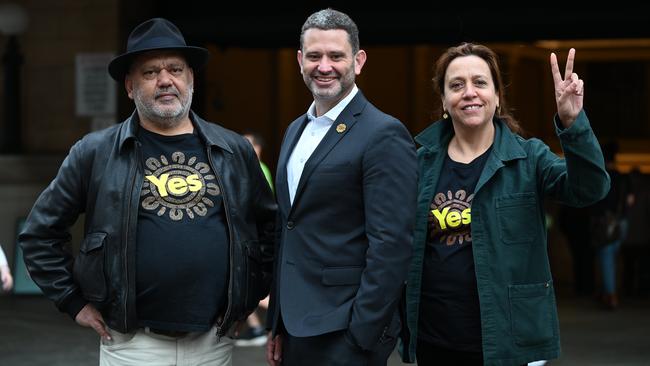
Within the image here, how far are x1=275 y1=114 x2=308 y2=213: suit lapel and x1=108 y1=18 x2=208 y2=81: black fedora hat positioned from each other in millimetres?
506

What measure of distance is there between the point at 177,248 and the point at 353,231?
73 centimetres

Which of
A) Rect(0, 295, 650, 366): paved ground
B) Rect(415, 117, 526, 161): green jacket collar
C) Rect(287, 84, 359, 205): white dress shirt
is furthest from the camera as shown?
Rect(0, 295, 650, 366): paved ground

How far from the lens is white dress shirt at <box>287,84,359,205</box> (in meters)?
4.09

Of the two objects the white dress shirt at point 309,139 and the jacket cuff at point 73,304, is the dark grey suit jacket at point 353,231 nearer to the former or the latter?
the white dress shirt at point 309,139

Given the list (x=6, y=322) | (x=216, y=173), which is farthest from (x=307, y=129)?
(x=6, y=322)

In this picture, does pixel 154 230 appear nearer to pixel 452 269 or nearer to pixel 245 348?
pixel 452 269

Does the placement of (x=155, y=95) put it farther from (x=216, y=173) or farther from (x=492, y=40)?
(x=492, y=40)

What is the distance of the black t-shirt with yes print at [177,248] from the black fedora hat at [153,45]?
1.27 feet

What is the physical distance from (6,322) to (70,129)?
252cm

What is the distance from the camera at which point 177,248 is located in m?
4.22

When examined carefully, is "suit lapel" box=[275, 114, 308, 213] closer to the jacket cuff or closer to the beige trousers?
the beige trousers

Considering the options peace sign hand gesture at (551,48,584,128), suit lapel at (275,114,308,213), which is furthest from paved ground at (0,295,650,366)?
peace sign hand gesture at (551,48,584,128)

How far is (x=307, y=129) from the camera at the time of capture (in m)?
4.21

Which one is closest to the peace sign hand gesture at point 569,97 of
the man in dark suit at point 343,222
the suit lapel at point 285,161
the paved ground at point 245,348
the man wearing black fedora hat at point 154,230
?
the man in dark suit at point 343,222
